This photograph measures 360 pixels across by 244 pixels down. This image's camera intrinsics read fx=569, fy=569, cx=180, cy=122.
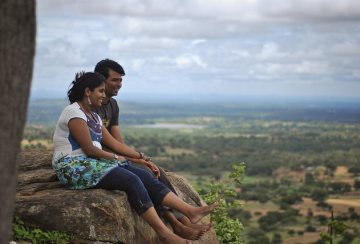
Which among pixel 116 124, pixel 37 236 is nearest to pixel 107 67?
pixel 116 124

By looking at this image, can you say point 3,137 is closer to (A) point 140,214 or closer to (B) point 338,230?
(B) point 338,230

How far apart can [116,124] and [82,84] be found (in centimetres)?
153

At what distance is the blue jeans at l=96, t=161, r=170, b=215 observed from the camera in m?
6.74

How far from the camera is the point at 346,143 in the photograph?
147 meters

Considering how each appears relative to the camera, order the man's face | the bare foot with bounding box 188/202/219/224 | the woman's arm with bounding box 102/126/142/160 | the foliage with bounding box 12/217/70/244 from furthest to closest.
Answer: the man's face → the woman's arm with bounding box 102/126/142/160 → the bare foot with bounding box 188/202/219/224 → the foliage with bounding box 12/217/70/244

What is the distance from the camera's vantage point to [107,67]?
793 cm

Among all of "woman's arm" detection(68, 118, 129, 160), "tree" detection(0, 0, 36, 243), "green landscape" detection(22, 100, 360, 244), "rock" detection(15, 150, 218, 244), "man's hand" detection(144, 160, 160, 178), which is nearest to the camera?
"tree" detection(0, 0, 36, 243)

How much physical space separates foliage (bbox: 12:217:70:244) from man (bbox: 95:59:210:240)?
1417 mm

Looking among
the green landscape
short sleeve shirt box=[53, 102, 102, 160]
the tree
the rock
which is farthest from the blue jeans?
the tree

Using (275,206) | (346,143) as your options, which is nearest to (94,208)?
(275,206)

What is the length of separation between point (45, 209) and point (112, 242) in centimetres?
87

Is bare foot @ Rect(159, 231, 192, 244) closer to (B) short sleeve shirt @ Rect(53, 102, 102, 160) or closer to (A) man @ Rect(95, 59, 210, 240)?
(A) man @ Rect(95, 59, 210, 240)

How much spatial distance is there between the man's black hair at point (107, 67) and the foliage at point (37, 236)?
2416 millimetres

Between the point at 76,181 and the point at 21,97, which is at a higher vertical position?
the point at 21,97
